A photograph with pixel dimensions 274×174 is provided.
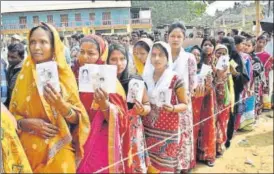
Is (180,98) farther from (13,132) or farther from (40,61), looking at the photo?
(13,132)

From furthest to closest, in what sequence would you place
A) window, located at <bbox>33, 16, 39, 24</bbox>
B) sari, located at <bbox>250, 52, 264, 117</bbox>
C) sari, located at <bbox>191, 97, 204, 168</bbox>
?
1. sari, located at <bbox>250, 52, 264, 117</bbox>
2. sari, located at <bbox>191, 97, 204, 168</bbox>
3. window, located at <bbox>33, 16, 39, 24</bbox>

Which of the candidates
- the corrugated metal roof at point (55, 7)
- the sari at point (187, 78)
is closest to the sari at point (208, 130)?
the sari at point (187, 78)

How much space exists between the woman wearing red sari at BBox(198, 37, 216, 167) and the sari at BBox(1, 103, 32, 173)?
236cm

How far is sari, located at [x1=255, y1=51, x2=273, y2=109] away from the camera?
22.6ft

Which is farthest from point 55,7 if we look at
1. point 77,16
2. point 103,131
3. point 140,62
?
point 140,62

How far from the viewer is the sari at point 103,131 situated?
92.7 inches

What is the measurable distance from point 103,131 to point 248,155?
314 centimetres

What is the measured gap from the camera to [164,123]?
3111 millimetres

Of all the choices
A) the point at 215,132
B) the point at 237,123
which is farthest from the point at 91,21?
the point at 237,123

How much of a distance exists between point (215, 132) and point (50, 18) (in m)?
2.73

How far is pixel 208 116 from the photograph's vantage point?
164 inches

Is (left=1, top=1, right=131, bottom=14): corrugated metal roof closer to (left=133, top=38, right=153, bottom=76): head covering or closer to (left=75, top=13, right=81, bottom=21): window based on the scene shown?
(left=75, top=13, right=81, bottom=21): window

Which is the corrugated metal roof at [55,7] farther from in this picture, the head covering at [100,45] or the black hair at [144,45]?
the black hair at [144,45]

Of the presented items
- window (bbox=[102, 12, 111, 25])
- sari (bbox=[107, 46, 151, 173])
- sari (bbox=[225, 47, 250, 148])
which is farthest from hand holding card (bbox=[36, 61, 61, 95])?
sari (bbox=[225, 47, 250, 148])
